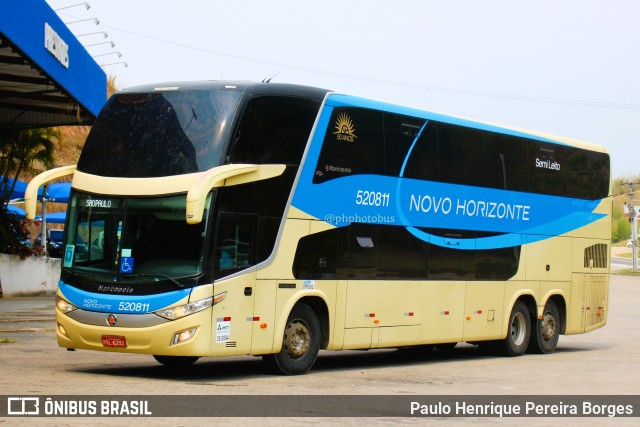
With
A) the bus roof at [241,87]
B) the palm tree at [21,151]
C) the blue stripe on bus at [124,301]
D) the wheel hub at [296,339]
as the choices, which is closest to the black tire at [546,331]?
the wheel hub at [296,339]

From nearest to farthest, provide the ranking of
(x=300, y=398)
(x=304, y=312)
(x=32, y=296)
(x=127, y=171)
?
(x=300, y=398) → (x=127, y=171) → (x=304, y=312) → (x=32, y=296)

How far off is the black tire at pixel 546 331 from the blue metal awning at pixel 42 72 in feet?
37.4

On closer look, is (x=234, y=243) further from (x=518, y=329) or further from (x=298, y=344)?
(x=518, y=329)

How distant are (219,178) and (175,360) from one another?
3565mm

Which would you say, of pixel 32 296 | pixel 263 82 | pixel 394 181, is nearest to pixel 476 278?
pixel 394 181

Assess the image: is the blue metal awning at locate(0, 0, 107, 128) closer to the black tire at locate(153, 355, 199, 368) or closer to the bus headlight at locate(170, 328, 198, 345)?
the black tire at locate(153, 355, 199, 368)

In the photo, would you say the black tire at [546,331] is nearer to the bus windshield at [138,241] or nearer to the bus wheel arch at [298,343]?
the bus wheel arch at [298,343]

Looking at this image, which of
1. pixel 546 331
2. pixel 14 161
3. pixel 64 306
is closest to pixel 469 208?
pixel 546 331

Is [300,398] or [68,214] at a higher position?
[68,214]

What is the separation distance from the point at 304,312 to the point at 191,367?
2134mm

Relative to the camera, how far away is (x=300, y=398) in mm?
12492

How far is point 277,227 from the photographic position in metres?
14.9

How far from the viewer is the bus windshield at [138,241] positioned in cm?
1384

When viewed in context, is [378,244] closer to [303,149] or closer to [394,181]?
[394,181]
